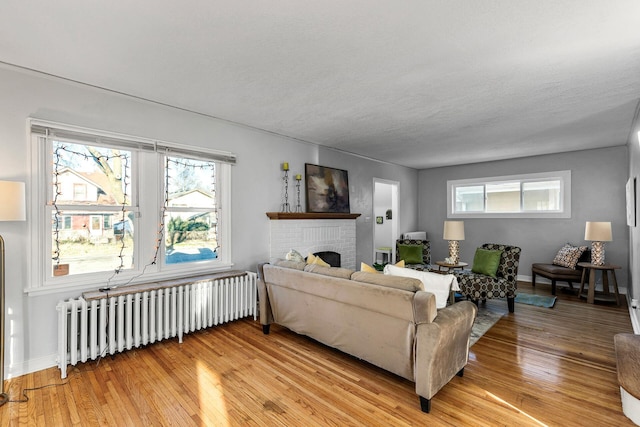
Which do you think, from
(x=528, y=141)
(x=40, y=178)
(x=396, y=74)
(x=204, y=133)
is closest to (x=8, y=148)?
(x=40, y=178)

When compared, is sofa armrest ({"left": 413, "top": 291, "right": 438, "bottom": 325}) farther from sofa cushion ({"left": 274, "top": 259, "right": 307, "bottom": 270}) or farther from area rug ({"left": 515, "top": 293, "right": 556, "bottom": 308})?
area rug ({"left": 515, "top": 293, "right": 556, "bottom": 308})

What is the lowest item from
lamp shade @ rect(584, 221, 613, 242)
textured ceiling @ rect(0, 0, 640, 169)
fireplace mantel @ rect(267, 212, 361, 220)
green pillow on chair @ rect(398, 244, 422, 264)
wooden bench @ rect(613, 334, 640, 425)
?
wooden bench @ rect(613, 334, 640, 425)

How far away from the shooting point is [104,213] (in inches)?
120

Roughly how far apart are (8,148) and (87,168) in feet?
1.84

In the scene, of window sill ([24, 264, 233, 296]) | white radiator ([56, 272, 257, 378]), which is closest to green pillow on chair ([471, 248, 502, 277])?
white radiator ([56, 272, 257, 378])

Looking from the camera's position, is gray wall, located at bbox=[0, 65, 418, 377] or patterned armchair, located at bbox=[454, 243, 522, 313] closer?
gray wall, located at bbox=[0, 65, 418, 377]

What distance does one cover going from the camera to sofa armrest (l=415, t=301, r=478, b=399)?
2012 mm

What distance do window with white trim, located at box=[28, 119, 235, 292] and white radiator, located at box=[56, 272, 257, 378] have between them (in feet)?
1.04

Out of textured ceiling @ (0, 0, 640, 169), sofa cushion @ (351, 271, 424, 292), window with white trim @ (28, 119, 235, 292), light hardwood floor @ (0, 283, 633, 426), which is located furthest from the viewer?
window with white trim @ (28, 119, 235, 292)

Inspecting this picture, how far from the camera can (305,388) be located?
7.57 ft

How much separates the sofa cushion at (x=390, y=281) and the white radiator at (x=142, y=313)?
1.70 metres

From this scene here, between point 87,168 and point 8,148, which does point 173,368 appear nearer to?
point 87,168

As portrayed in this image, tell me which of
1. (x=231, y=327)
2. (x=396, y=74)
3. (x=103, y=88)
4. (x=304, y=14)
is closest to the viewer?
(x=304, y=14)

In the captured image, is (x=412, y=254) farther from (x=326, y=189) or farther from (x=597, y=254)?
(x=597, y=254)
